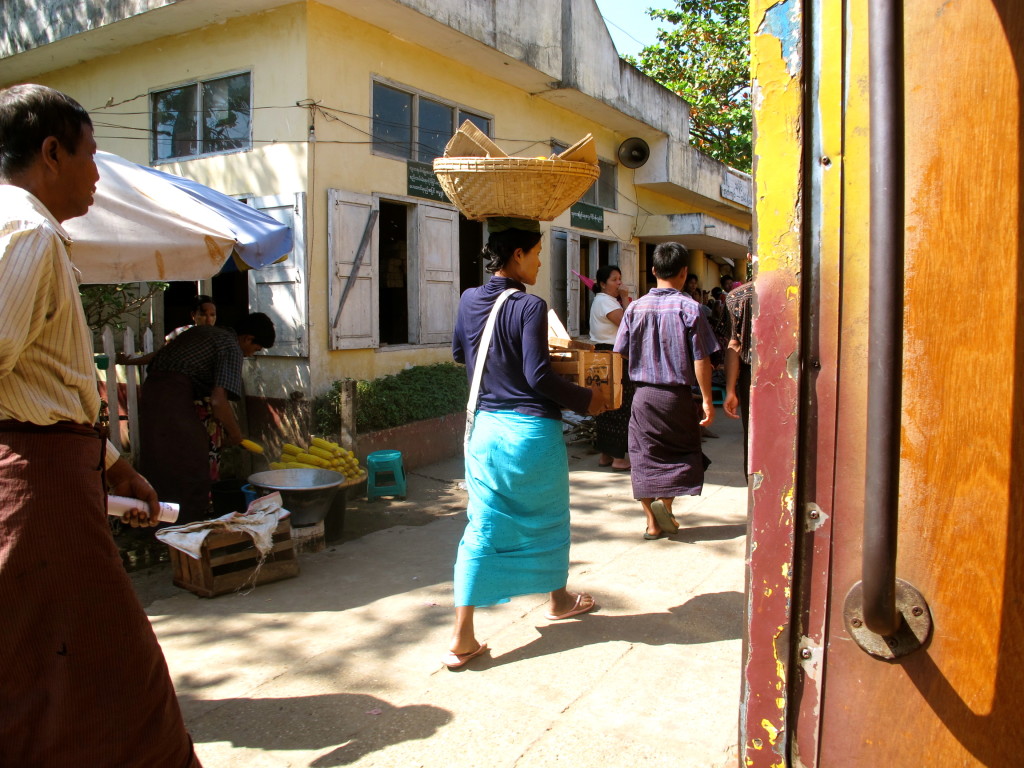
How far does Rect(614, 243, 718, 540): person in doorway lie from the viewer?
470 centimetres

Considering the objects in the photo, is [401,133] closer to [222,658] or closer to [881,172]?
[222,658]

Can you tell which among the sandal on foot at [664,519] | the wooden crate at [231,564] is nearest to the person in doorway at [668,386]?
the sandal on foot at [664,519]

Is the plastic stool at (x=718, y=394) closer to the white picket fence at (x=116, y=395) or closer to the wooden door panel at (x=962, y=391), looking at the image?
the white picket fence at (x=116, y=395)

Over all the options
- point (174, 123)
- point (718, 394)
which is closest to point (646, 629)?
point (174, 123)

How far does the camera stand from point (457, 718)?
2.81 meters

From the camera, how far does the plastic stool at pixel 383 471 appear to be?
629 centimetres

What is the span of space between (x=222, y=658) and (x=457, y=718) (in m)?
1.20

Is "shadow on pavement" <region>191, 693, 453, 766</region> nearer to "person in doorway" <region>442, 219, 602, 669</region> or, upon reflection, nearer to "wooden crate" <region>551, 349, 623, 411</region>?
"person in doorway" <region>442, 219, 602, 669</region>

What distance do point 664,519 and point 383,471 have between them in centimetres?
246

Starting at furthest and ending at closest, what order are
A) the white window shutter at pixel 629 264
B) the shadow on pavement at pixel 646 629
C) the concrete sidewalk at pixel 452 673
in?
the white window shutter at pixel 629 264 < the shadow on pavement at pixel 646 629 < the concrete sidewalk at pixel 452 673

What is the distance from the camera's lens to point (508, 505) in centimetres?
317

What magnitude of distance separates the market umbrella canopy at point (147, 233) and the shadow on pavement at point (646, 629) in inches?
114

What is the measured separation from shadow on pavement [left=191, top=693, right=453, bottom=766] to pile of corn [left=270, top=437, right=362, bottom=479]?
8.55ft

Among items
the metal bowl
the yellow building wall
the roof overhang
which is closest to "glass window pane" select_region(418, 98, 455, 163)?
the yellow building wall
